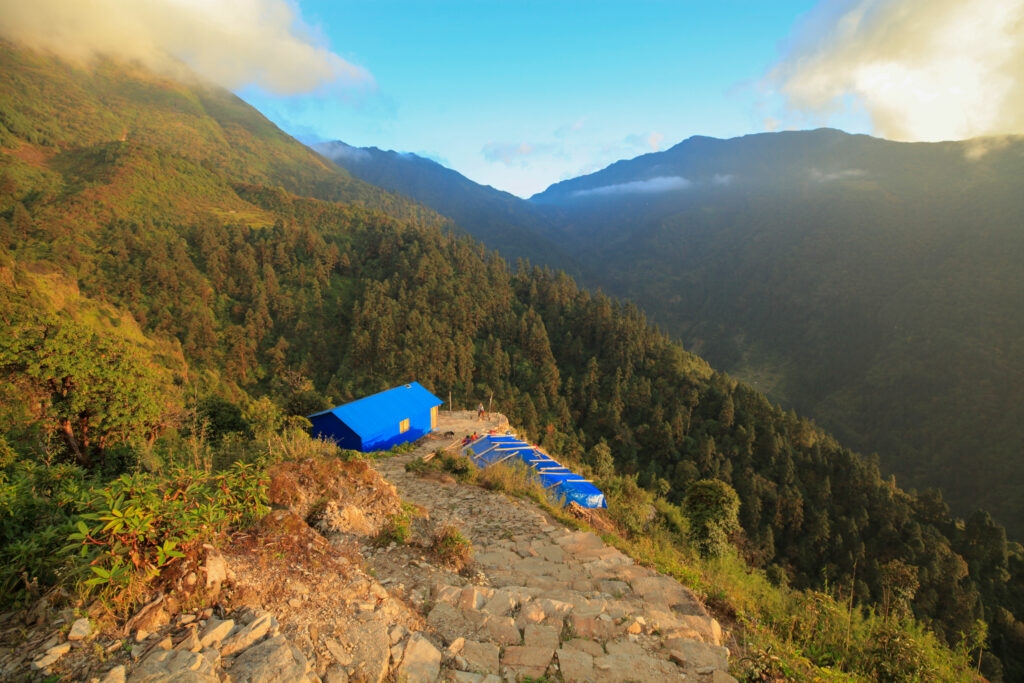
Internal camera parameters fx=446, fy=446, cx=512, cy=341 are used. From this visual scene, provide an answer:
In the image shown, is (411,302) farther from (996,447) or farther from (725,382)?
(996,447)

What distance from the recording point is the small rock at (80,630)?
2.63 meters

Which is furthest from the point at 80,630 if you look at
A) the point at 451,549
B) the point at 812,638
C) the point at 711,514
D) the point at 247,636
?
the point at 711,514

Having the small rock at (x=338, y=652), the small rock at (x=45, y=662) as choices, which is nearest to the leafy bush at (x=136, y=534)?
the small rock at (x=45, y=662)

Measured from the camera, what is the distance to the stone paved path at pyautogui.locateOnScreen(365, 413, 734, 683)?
390 centimetres

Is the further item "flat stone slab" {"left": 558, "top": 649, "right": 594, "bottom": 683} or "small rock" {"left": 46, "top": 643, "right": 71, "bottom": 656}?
"flat stone slab" {"left": 558, "top": 649, "right": 594, "bottom": 683}

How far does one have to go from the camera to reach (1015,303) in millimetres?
110750

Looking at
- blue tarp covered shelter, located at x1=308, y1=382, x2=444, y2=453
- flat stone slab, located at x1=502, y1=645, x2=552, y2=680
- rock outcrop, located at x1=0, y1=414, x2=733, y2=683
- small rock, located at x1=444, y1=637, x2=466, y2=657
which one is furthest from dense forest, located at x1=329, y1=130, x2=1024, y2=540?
small rock, located at x1=444, y1=637, x2=466, y2=657

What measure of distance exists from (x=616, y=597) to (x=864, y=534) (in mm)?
49864

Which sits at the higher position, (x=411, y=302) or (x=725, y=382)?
(x=411, y=302)

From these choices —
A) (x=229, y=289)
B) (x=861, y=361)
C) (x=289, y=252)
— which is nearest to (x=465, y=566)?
(x=229, y=289)

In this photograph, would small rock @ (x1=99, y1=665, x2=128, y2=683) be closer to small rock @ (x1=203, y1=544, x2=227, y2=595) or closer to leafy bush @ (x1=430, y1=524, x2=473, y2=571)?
Result: small rock @ (x1=203, y1=544, x2=227, y2=595)

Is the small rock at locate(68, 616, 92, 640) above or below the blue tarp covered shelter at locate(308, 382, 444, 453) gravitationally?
above

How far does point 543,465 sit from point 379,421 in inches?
307

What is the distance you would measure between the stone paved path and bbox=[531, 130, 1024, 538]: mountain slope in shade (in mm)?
95750
